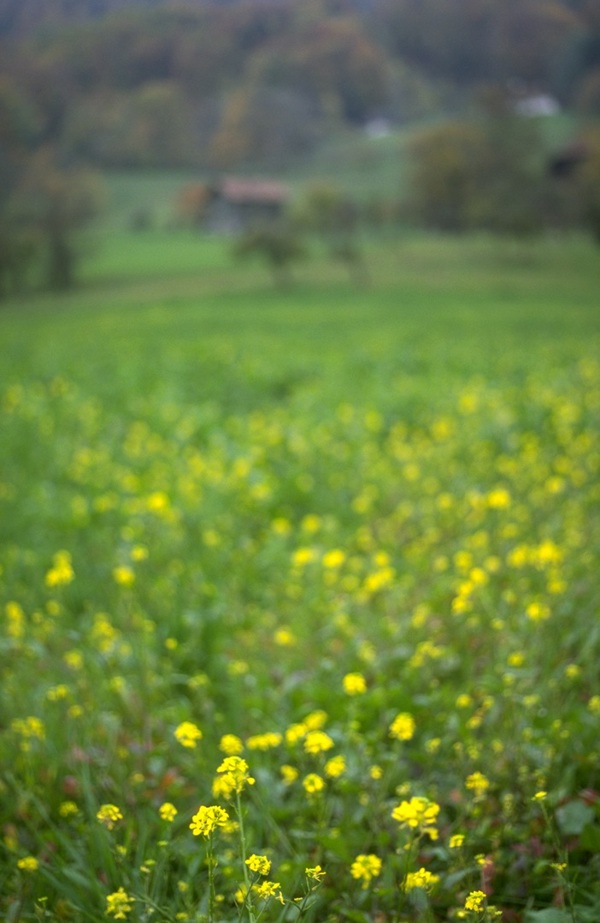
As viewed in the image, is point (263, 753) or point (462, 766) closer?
point (462, 766)

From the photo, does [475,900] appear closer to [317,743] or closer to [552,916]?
[552,916]

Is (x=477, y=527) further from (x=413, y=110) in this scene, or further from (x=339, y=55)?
(x=339, y=55)

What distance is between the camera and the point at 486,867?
236cm

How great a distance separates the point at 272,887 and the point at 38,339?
2209 centimetres

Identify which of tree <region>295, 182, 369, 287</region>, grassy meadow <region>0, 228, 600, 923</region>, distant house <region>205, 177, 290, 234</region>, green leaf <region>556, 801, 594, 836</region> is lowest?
distant house <region>205, 177, 290, 234</region>

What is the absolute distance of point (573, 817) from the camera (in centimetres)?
248

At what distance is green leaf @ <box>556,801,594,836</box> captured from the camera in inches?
96.1

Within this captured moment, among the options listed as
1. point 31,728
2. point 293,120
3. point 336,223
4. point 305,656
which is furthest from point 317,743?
point 293,120

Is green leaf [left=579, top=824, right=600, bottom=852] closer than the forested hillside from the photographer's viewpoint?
Yes

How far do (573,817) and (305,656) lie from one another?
1.70m

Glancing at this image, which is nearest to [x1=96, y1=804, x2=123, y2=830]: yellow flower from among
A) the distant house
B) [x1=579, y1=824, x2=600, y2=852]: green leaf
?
[x1=579, y1=824, x2=600, y2=852]: green leaf

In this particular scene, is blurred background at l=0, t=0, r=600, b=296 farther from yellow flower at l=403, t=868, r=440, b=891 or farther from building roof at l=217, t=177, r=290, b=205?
yellow flower at l=403, t=868, r=440, b=891

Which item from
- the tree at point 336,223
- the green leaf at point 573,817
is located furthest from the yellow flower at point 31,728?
the tree at point 336,223

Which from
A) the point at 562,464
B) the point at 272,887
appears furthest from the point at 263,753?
the point at 562,464
